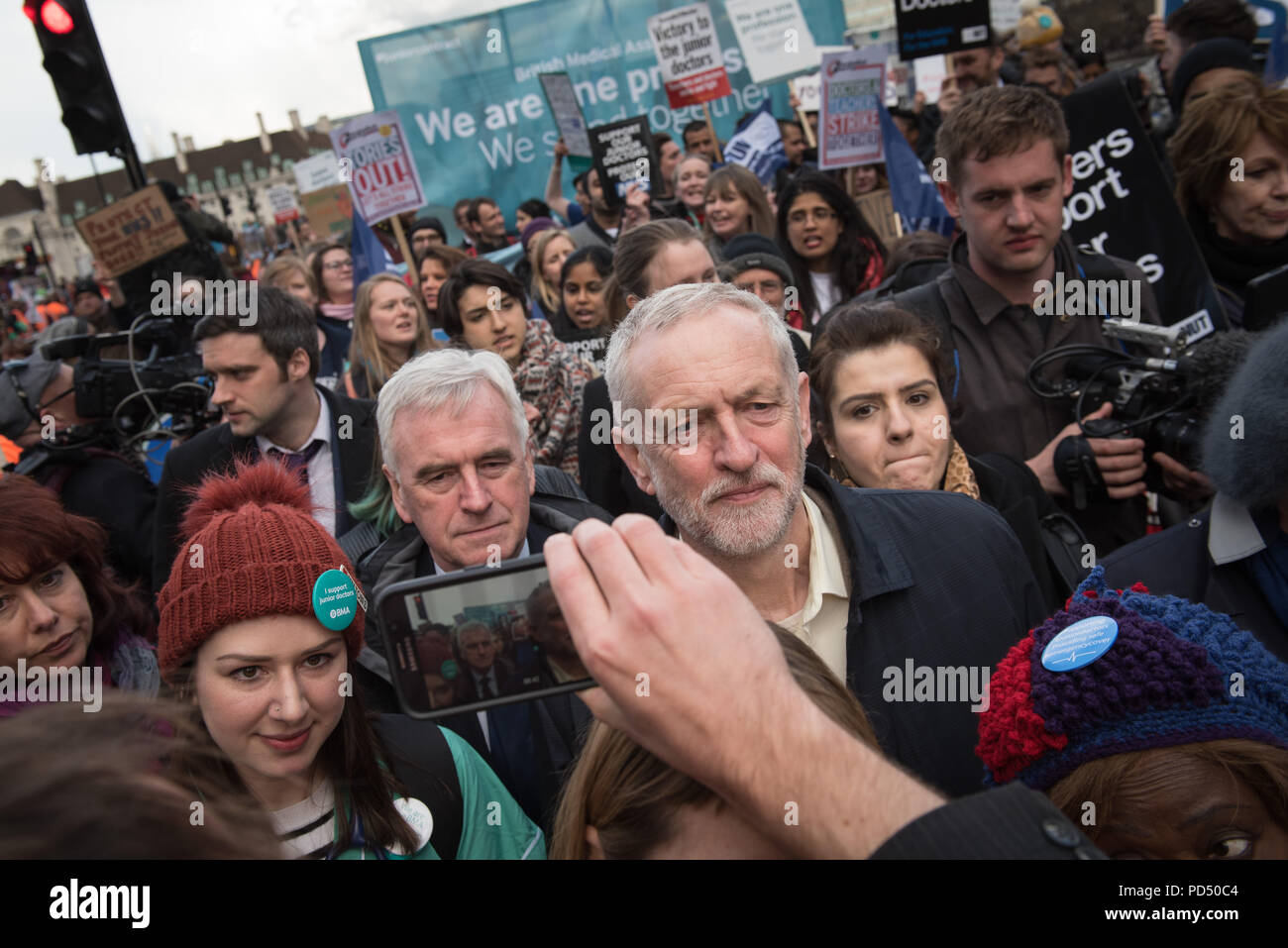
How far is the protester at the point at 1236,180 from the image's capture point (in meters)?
3.34

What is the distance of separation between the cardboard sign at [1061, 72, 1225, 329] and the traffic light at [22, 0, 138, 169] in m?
5.10

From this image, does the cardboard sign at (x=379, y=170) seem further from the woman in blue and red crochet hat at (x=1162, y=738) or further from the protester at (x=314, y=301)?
the woman in blue and red crochet hat at (x=1162, y=738)

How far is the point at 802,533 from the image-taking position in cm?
215

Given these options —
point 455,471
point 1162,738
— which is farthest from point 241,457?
point 1162,738

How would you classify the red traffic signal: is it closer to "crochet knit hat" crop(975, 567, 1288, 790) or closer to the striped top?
the striped top

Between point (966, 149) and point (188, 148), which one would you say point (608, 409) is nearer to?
point (966, 149)

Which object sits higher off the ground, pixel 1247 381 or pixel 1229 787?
pixel 1247 381

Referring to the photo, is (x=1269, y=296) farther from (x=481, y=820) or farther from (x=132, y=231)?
(x=132, y=231)

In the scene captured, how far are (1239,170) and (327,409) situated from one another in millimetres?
3508

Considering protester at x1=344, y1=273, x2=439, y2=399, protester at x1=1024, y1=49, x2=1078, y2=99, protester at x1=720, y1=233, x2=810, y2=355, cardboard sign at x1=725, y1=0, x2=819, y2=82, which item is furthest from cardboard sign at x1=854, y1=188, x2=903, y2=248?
protester at x1=344, y1=273, x2=439, y2=399

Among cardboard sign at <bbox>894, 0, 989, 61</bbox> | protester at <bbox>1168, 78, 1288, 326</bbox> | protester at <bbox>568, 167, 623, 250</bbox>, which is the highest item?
cardboard sign at <bbox>894, 0, 989, 61</bbox>

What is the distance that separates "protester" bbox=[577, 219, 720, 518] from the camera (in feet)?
12.1
